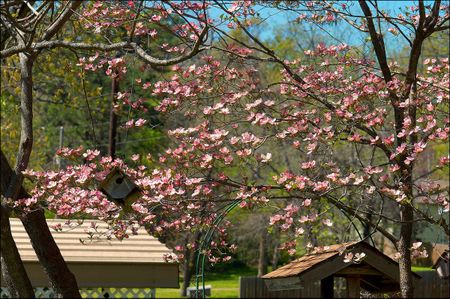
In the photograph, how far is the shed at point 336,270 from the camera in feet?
22.1

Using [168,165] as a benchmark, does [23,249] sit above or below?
below

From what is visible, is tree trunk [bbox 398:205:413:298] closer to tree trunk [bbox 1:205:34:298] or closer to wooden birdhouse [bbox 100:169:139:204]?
wooden birdhouse [bbox 100:169:139:204]

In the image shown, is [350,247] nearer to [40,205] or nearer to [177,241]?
[40,205]

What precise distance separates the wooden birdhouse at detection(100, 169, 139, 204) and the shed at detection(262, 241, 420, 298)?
4.56 ft

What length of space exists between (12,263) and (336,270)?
8.84ft

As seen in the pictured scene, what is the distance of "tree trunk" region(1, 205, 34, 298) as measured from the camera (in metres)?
7.17

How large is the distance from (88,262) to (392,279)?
3939mm

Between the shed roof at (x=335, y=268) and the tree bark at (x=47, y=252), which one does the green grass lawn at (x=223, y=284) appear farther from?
the shed roof at (x=335, y=268)

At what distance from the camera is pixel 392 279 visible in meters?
7.29

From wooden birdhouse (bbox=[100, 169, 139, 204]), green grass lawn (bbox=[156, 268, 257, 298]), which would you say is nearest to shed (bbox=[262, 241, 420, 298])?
wooden birdhouse (bbox=[100, 169, 139, 204])

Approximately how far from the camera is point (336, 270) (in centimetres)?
679

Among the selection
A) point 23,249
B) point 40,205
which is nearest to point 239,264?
point 23,249

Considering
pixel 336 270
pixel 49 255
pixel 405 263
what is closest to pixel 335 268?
pixel 336 270

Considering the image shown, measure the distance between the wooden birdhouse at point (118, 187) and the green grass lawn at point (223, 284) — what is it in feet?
79.5
